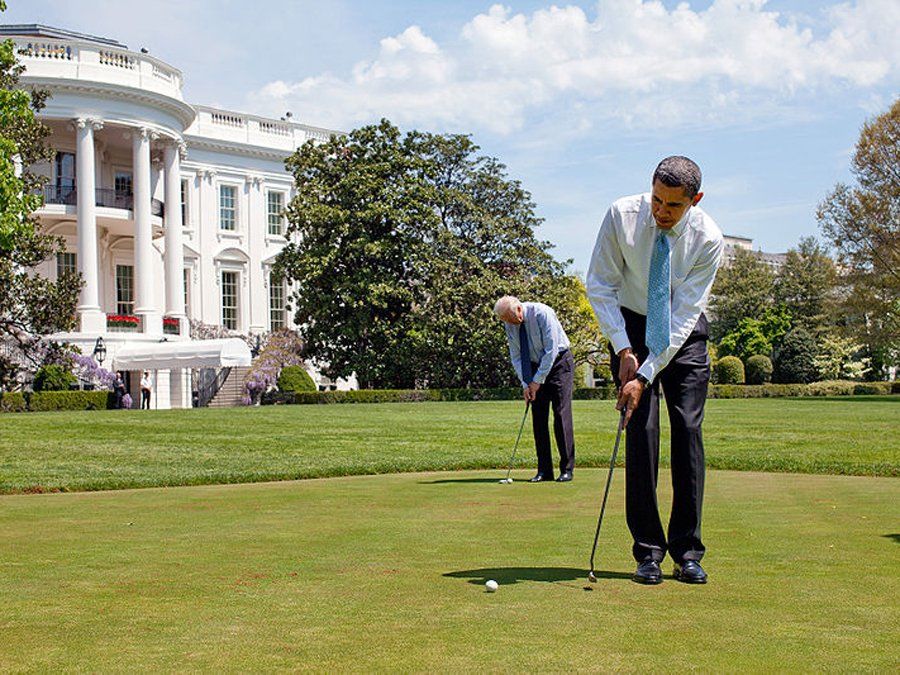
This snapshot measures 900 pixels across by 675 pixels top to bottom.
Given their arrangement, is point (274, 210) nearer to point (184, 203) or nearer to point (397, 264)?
point (184, 203)

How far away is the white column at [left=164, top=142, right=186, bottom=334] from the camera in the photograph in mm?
51000

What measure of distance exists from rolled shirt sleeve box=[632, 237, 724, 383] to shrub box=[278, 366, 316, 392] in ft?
138

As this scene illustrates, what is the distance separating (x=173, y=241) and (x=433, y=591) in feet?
160

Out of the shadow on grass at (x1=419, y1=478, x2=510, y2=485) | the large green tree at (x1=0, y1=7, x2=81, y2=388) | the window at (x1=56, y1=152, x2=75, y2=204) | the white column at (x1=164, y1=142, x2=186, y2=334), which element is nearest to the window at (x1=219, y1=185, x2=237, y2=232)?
the white column at (x1=164, y1=142, x2=186, y2=334)

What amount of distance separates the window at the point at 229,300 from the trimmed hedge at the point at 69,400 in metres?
19.1

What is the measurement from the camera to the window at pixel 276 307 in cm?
6209

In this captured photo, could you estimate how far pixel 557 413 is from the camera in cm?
1116

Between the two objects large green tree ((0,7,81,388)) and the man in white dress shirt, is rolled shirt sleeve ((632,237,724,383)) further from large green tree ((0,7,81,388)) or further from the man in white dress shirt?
large green tree ((0,7,81,388))

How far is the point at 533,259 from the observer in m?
49.7

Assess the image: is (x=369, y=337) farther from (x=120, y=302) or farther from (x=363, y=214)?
(x=120, y=302)

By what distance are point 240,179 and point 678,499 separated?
188 ft

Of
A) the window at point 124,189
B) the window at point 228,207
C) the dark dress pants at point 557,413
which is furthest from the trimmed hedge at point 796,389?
the dark dress pants at point 557,413

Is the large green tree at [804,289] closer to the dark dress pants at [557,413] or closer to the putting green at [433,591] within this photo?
the dark dress pants at [557,413]

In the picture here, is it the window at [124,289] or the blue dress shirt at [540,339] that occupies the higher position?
the window at [124,289]
